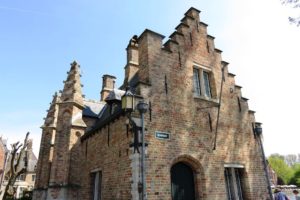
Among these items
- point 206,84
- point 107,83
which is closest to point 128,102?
point 206,84

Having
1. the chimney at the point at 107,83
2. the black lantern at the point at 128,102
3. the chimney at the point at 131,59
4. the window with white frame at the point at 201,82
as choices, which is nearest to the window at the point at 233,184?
the window with white frame at the point at 201,82

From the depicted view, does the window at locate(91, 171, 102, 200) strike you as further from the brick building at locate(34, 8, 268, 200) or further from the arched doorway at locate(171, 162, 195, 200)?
the arched doorway at locate(171, 162, 195, 200)

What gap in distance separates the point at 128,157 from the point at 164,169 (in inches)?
47.2

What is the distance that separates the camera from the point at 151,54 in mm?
8461

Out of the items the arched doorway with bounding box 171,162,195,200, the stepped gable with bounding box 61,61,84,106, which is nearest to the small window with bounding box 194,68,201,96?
the arched doorway with bounding box 171,162,195,200

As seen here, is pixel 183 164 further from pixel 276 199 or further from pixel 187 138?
pixel 276 199

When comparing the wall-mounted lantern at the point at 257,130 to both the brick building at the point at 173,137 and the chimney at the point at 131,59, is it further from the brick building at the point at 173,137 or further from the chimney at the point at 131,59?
the chimney at the point at 131,59

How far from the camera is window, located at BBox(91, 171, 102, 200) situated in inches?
369

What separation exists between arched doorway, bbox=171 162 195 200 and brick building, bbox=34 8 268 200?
32 millimetres

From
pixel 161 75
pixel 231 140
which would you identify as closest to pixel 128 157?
pixel 161 75

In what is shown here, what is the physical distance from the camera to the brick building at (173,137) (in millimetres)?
7258

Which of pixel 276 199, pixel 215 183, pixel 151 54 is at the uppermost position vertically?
pixel 151 54

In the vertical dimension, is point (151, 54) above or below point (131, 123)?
above

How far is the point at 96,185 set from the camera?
958 cm
